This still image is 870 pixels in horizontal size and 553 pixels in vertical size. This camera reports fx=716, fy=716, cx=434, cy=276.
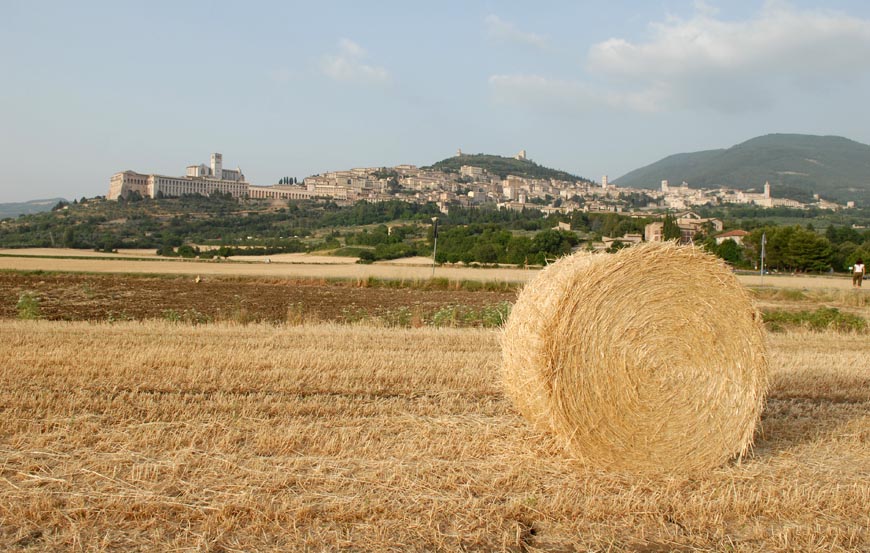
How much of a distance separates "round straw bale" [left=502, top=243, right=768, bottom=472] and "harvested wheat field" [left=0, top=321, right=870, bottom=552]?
0.29m

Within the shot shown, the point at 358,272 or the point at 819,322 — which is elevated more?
the point at 819,322

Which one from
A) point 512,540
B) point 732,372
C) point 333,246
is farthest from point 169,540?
point 333,246

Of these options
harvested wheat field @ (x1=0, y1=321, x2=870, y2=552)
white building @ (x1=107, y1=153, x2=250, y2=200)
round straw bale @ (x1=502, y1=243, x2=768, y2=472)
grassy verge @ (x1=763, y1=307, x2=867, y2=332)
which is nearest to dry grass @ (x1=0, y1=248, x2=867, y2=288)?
grassy verge @ (x1=763, y1=307, x2=867, y2=332)

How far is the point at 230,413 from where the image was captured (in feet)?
24.7

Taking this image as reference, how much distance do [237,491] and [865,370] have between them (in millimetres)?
10150

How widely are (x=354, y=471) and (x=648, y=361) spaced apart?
2.82 m

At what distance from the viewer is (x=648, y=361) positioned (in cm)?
654

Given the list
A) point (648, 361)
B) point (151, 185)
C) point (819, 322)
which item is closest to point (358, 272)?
point (819, 322)

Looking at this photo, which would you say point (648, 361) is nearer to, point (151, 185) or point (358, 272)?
point (358, 272)

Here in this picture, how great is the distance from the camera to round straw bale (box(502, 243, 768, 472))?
6395 millimetres

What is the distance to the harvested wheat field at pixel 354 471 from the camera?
4.81 meters

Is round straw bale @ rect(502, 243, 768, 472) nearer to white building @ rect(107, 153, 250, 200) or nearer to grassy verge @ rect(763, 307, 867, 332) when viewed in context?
grassy verge @ rect(763, 307, 867, 332)

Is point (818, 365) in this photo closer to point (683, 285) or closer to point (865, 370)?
point (865, 370)

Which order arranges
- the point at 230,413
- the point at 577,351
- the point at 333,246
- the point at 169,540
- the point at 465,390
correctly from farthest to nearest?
1. the point at 333,246
2. the point at 465,390
3. the point at 230,413
4. the point at 577,351
5. the point at 169,540
